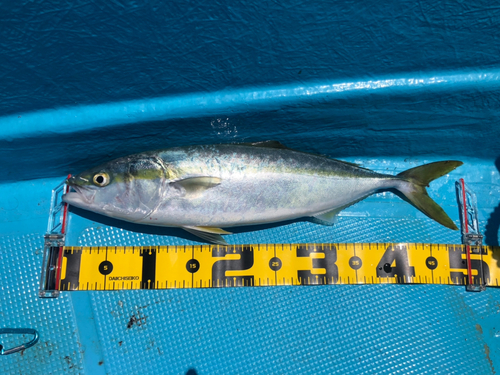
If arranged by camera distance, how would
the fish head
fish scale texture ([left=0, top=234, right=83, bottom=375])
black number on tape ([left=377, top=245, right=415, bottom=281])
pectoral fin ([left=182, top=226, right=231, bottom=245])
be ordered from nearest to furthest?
the fish head < pectoral fin ([left=182, top=226, right=231, bottom=245]) < fish scale texture ([left=0, top=234, right=83, bottom=375]) < black number on tape ([left=377, top=245, right=415, bottom=281])

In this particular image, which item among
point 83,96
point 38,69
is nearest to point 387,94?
point 83,96

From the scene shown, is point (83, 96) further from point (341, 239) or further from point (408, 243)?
point (408, 243)

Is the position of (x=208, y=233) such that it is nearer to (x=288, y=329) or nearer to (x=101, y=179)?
(x=101, y=179)

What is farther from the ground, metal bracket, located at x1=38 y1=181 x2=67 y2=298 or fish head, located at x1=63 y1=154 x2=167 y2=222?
fish head, located at x1=63 y1=154 x2=167 y2=222

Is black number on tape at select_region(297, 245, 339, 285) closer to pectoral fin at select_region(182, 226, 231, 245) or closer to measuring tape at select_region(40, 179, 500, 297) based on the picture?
measuring tape at select_region(40, 179, 500, 297)

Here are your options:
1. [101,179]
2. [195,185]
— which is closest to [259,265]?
[195,185]

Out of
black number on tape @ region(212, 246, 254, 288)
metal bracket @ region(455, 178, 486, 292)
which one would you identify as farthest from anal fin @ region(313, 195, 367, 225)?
metal bracket @ region(455, 178, 486, 292)
